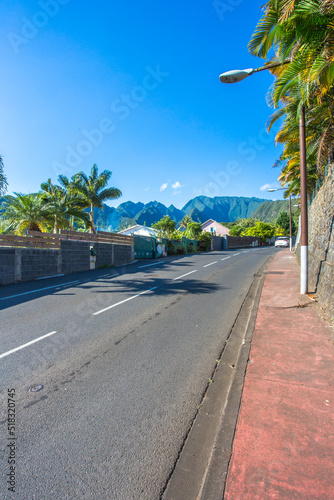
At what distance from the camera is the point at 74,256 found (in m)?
14.9

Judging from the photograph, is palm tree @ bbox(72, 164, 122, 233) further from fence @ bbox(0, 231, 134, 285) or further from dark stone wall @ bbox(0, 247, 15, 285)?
dark stone wall @ bbox(0, 247, 15, 285)

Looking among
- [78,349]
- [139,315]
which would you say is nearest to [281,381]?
[78,349]

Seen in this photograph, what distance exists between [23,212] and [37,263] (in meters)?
9.31

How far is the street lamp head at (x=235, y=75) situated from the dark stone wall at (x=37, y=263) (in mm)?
10329

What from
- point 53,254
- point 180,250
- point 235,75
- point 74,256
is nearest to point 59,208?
point 74,256

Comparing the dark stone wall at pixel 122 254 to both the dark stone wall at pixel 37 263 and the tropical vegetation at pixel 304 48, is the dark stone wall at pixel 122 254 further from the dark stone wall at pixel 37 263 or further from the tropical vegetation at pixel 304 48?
the tropical vegetation at pixel 304 48

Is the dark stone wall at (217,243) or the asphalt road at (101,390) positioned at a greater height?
the dark stone wall at (217,243)

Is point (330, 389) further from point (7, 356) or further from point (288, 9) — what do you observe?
point (288, 9)

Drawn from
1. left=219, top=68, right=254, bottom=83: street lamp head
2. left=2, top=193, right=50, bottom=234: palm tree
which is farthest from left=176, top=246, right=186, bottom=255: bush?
→ left=219, top=68, right=254, bottom=83: street lamp head

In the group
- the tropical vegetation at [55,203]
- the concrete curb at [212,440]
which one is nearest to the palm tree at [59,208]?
the tropical vegetation at [55,203]

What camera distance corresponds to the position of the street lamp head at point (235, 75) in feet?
21.0

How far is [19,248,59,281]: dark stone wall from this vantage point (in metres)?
11.8

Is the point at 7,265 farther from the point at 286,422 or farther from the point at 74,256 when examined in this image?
the point at 286,422

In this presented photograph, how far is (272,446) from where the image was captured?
7.38ft
